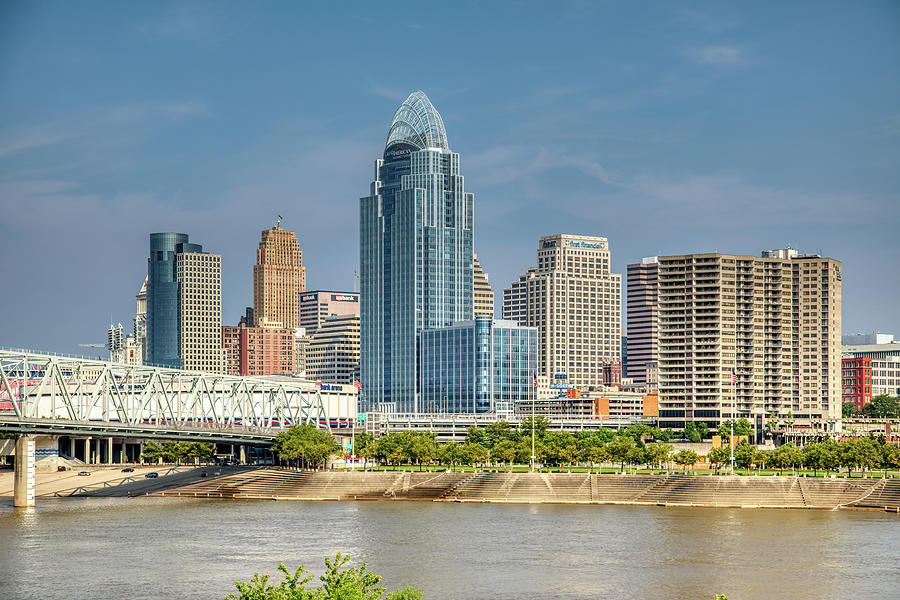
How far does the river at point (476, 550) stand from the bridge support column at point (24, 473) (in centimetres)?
353

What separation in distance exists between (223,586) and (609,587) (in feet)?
101

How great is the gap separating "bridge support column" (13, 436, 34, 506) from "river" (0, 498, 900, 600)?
353 cm

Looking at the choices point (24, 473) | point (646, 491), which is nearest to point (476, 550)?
point (646, 491)

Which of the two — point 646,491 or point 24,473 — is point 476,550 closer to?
point 646,491

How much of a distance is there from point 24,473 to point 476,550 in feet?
255

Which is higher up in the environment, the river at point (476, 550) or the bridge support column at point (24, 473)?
the bridge support column at point (24, 473)

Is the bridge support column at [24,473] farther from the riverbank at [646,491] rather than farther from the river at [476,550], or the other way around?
the riverbank at [646,491]

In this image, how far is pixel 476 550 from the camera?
126 metres

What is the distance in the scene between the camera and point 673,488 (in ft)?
605

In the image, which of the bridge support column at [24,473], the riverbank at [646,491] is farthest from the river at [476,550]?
the riverbank at [646,491]

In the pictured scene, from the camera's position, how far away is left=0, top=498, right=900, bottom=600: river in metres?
105

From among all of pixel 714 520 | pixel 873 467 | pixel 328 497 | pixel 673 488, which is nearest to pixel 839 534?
pixel 714 520

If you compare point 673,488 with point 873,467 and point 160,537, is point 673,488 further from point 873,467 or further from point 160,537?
point 160,537

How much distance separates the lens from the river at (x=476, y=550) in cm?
10469
